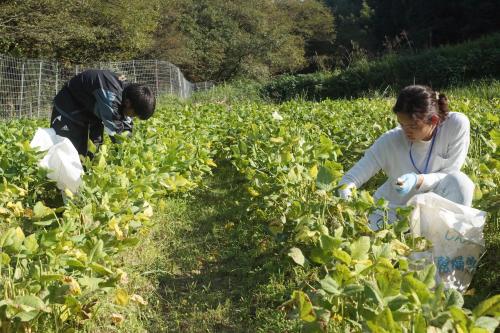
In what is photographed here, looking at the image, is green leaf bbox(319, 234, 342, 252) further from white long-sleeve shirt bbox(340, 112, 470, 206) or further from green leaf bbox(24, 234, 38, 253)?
green leaf bbox(24, 234, 38, 253)

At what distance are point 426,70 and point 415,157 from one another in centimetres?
1534

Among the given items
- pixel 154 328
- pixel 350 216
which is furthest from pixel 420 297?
pixel 154 328

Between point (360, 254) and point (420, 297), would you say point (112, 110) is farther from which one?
point (420, 297)

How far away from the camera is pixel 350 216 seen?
2129 millimetres

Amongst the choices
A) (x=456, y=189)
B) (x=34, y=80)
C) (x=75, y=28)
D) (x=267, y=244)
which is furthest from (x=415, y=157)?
(x=75, y=28)

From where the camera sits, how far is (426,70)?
17.0 metres

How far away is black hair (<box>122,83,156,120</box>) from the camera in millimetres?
3773

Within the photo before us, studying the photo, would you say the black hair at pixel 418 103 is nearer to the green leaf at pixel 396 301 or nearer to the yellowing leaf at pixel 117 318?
the green leaf at pixel 396 301

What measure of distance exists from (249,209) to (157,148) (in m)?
1.04

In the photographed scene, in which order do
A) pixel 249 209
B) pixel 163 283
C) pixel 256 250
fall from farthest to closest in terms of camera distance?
pixel 249 209 < pixel 256 250 < pixel 163 283

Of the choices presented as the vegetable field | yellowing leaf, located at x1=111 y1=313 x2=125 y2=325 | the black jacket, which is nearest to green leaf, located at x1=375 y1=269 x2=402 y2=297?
the vegetable field

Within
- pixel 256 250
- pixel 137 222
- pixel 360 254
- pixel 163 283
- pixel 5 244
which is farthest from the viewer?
pixel 256 250

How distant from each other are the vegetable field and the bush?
11.7m

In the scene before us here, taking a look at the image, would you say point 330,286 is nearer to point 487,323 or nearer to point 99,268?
point 487,323
